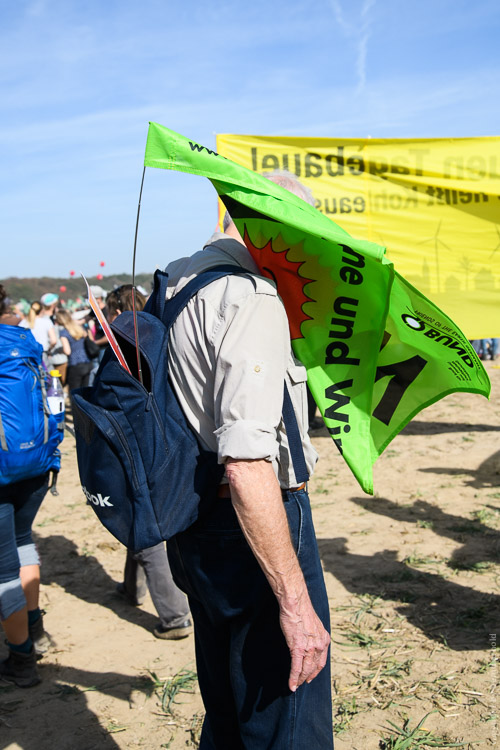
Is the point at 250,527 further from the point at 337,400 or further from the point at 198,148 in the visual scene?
the point at 198,148

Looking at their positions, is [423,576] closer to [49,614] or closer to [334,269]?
[49,614]

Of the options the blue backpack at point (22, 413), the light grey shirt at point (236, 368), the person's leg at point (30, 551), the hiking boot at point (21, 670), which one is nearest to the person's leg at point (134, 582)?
the person's leg at point (30, 551)

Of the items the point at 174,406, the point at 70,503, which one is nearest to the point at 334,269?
the point at 174,406

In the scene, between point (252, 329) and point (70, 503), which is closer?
point (252, 329)

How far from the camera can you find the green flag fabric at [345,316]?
5.65 ft

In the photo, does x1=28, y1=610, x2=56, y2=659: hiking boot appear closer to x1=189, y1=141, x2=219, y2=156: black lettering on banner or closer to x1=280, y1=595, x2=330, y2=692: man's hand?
x1=280, y1=595, x2=330, y2=692: man's hand

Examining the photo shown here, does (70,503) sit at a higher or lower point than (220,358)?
lower

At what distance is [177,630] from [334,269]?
2.74 meters

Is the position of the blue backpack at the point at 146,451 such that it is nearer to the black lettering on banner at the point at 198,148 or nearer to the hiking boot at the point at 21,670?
the black lettering on banner at the point at 198,148

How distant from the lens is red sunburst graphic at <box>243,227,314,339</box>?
1.90 metres

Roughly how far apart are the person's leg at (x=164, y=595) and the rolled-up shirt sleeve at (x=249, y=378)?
2427 mm

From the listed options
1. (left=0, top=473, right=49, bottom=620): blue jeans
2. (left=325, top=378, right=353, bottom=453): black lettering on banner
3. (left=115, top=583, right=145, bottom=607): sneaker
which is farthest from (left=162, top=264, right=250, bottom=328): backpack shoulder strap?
(left=115, top=583, right=145, bottom=607): sneaker

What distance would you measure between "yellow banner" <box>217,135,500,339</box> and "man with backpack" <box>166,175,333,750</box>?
18.1 ft

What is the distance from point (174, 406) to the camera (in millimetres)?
1699
